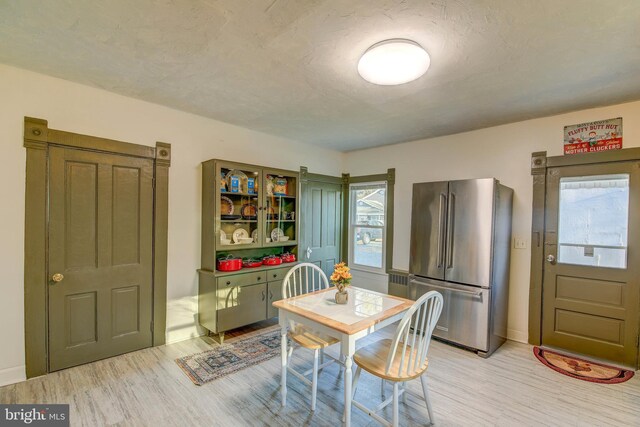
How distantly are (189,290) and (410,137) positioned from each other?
3533 mm

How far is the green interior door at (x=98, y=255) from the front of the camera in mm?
2506

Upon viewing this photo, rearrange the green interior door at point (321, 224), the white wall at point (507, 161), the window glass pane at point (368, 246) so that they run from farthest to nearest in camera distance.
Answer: the window glass pane at point (368, 246), the green interior door at point (321, 224), the white wall at point (507, 161)

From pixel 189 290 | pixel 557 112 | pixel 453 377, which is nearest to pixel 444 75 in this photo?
pixel 557 112

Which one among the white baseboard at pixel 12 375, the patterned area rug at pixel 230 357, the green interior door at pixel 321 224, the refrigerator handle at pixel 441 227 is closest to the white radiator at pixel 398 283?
the refrigerator handle at pixel 441 227

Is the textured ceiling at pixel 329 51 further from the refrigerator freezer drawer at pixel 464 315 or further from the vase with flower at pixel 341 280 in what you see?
the refrigerator freezer drawer at pixel 464 315

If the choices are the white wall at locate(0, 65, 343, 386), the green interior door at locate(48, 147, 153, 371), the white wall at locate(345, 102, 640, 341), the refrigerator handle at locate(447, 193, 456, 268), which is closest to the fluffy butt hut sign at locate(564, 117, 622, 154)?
the white wall at locate(345, 102, 640, 341)

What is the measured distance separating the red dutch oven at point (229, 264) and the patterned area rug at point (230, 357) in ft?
2.70

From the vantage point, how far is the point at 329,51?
6.47 feet

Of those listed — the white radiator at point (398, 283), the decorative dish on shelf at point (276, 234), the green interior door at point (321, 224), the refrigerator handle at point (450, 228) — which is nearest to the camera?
the refrigerator handle at point (450, 228)

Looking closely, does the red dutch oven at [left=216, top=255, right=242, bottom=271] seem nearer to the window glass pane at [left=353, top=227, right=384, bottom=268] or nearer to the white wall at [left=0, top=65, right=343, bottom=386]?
the white wall at [left=0, top=65, right=343, bottom=386]

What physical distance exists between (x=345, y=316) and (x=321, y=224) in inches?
104

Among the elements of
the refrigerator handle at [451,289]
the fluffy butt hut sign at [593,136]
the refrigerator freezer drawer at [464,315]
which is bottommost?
the refrigerator freezer drawer at [464,315]

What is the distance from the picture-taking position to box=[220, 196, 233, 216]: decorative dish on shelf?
3.41 meters

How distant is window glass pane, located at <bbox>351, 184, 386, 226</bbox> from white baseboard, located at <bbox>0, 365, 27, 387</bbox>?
4252 mm
